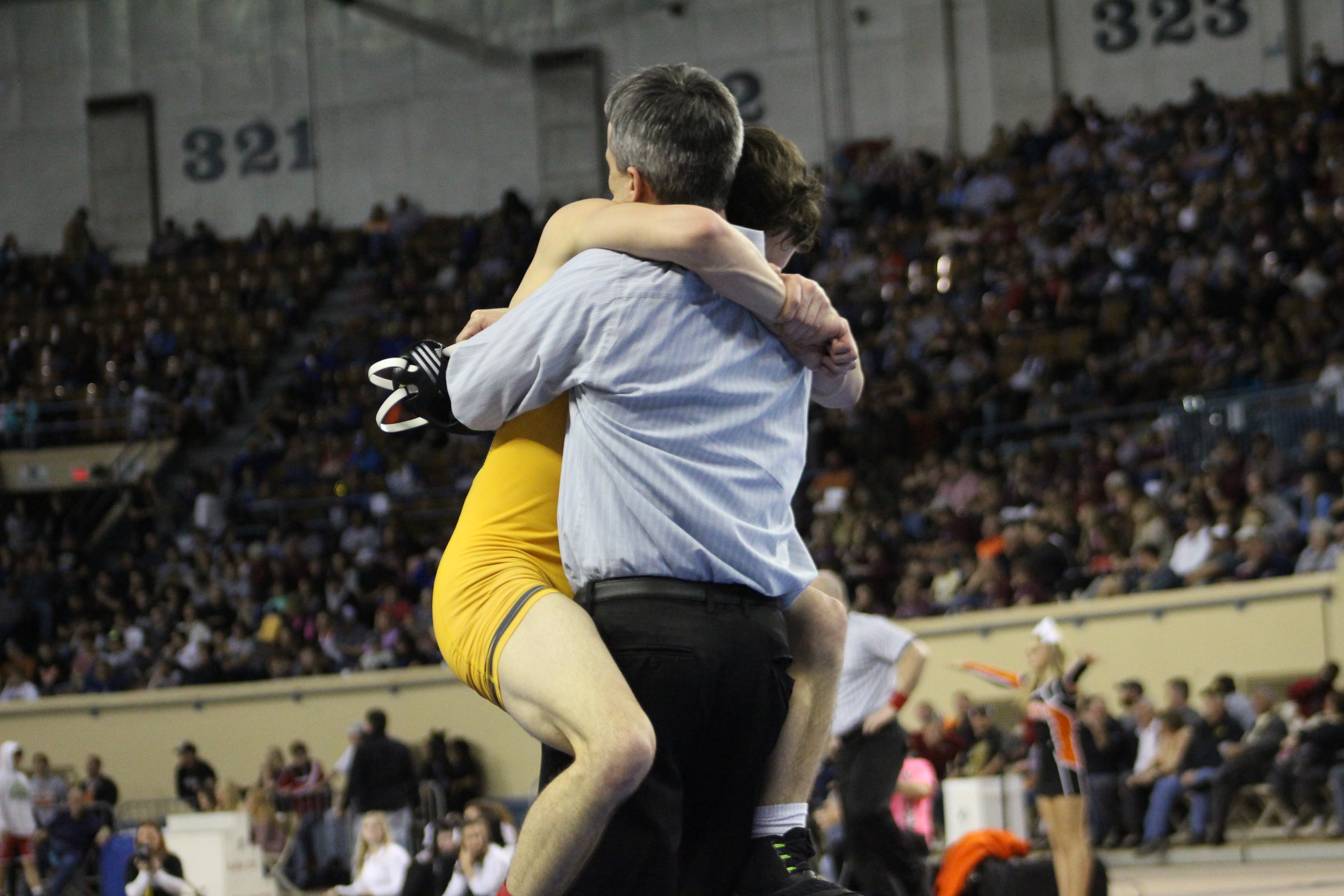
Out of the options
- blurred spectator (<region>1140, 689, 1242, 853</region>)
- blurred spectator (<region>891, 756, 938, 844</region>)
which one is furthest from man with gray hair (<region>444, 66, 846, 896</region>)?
blurred spectator (<region>1140, 689, 1242, 853</region>)

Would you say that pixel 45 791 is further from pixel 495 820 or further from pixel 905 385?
pixel 905 385

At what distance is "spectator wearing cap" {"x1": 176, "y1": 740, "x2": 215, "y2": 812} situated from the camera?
56.1 feet

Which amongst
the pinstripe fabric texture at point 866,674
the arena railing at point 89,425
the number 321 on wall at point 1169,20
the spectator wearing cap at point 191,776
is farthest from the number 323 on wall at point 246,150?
the pinstripe fabric texture at point 866,674

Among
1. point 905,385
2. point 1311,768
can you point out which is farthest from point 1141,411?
point 1311,768

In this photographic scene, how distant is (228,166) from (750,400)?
28.2 m

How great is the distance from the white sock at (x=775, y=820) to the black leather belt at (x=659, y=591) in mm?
460

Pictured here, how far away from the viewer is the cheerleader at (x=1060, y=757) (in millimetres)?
8195

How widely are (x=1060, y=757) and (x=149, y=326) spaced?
69.1 ft

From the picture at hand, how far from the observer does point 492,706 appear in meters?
17.4

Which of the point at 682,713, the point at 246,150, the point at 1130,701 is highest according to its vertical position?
the point at 246,150

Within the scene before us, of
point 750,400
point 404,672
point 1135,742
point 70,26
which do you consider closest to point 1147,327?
point 1135,742

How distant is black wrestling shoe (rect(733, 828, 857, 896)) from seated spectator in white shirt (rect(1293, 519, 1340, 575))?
10603mm

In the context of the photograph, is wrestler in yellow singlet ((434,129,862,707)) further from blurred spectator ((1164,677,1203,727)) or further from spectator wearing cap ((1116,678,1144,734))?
spectator wearing cap ((1116,678,1144,734))

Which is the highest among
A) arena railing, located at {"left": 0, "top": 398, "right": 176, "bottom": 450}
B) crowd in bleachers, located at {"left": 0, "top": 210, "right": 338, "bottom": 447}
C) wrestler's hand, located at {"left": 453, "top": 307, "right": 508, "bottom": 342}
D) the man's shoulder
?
crowd in bleachers, located at {"left": 0, "top": 210, "right": 338, "bottom": 447}
